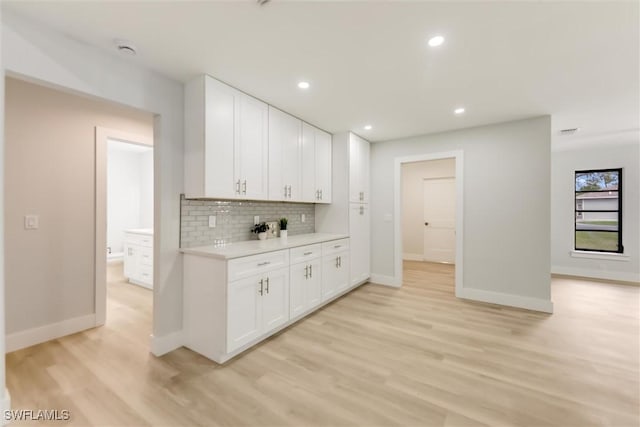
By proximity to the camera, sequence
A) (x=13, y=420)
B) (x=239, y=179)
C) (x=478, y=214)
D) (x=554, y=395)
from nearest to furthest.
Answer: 1. (x=13, y=420)
2. (x=554, y=395)
3. (x=239, y=179)
4. (x=478, y=214)

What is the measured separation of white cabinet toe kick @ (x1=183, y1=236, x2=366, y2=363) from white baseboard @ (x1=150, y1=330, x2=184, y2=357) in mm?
76

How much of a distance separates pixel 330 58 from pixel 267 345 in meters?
2.70

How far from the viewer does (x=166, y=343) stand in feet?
8.14

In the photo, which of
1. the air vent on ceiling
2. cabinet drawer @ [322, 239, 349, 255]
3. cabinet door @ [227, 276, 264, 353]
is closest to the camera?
cabinet door @ [227, 276, 264, 353]

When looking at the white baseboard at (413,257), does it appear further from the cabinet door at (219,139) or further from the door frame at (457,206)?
the cabinet door at (219,139)

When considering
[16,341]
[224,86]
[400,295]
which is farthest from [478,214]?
[16,341]

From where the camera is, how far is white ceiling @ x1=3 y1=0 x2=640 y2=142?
66.7 inches

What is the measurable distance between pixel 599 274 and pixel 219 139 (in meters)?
7.22

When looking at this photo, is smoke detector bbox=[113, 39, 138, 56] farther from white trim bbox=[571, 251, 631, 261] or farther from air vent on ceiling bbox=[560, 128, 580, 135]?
white trim bbox=[571, 251, 631, 261]

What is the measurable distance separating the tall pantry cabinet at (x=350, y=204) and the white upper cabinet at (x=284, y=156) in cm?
87

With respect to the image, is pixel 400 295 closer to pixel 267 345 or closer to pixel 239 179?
pixel 267 345

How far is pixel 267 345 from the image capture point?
263 cm

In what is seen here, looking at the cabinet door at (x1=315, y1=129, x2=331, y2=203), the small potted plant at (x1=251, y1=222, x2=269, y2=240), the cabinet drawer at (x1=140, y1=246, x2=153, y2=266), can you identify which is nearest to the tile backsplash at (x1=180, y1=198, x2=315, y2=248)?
the small potted plant at (x1=251, y1=222, x2=269, y2=240)

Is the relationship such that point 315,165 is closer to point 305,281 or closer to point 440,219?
point 305,281
